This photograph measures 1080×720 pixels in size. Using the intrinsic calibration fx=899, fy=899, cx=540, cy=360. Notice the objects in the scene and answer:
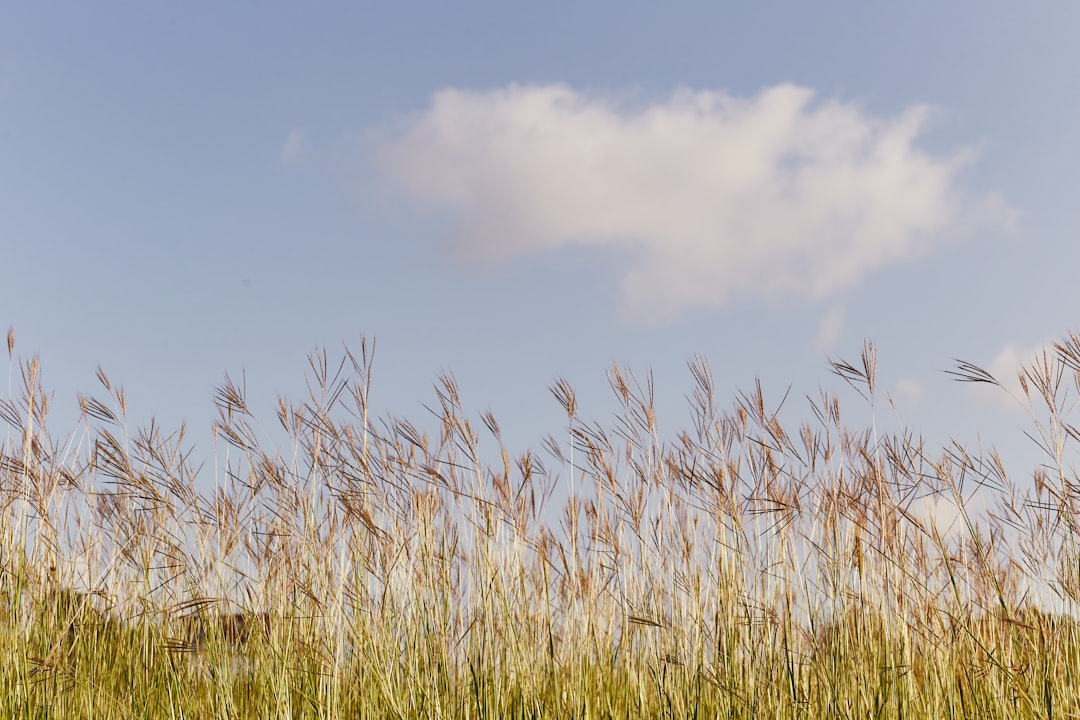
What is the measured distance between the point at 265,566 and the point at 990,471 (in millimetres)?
2384

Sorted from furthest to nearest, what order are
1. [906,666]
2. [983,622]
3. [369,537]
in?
1. [983,622]
2. [369,537]
3. [906,666]

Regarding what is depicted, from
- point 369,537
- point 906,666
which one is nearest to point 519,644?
point 369,537

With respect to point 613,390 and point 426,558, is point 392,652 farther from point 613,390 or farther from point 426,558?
point 613,390

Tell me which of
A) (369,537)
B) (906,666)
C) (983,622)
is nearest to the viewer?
(906,666)

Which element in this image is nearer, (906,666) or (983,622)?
(906,666)

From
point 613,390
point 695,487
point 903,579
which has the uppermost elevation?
point 613,390

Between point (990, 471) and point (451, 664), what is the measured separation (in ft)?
5.94

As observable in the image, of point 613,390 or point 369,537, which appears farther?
point 613,390

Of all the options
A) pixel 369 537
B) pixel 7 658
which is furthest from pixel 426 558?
pixel 7 658

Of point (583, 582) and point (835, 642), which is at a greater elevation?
point (583, 582)

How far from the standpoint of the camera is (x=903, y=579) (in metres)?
2.90

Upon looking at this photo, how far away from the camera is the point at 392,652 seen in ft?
8.73

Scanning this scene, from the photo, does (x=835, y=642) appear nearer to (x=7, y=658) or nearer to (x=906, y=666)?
(x=906, y=666)

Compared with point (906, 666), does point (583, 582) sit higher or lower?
higher
